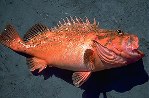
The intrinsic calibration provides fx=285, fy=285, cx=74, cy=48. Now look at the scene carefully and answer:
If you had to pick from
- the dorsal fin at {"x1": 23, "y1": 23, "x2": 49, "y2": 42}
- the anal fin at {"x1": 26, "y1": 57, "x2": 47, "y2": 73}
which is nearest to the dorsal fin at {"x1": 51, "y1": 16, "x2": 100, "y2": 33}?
the dorsal fin at {"x1": 23, "y1": 23, "x2": 49, "y2": 42}

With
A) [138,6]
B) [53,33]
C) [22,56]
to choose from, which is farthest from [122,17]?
[22,56]

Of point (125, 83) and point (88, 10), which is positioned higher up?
point (88, 10)

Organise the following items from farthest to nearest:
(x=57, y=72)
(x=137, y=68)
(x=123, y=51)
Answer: (x=57, y=72) → (x=137, y=68) → (x=123, y=51)

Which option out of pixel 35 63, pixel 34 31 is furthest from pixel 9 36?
pixel 35 63

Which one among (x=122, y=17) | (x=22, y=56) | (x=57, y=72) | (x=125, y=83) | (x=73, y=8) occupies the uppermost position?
(x=73, y=8)

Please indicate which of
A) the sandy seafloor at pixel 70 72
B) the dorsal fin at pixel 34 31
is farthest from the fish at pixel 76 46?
the sandy seafloor at pixel 70 72

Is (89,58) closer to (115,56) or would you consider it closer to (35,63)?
(115,56)

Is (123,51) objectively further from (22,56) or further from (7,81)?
(7,81)
